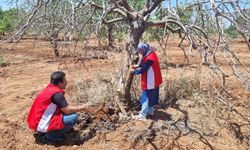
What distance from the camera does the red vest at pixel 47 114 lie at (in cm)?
535

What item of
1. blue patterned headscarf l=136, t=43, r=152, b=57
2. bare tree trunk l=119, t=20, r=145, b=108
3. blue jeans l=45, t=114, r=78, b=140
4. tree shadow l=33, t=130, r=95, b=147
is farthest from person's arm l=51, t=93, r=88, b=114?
blue patterned headscarf l=136, t=43, r=152, b=57

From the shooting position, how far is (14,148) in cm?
559

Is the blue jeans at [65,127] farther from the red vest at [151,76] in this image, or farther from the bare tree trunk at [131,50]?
the red vest at [151,76]

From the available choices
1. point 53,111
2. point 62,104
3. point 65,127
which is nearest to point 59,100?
point 62,104

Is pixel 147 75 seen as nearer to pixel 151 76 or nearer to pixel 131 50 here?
pixel 151 76

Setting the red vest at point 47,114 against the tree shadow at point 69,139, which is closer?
the red vest at point 47,114

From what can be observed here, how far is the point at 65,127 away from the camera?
5477 millimetres

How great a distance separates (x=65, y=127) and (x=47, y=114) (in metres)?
0.31

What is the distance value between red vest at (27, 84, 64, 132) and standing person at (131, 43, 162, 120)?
113 cm

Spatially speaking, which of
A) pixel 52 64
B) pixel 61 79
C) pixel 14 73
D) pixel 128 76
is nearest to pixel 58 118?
Result: pixel 61 79

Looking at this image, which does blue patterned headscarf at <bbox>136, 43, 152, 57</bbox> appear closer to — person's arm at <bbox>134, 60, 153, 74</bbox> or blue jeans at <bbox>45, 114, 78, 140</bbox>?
person's arm at <bbox>134, 60, 153, 74</bbox>

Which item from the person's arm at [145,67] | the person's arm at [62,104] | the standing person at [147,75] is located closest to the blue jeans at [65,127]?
the person's arm at [62,104]

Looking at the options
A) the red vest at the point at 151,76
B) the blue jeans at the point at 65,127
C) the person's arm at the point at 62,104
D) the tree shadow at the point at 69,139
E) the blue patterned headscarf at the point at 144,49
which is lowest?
the tree shadow at the point at 69,139

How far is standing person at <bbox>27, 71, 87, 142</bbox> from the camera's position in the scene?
5.30m
